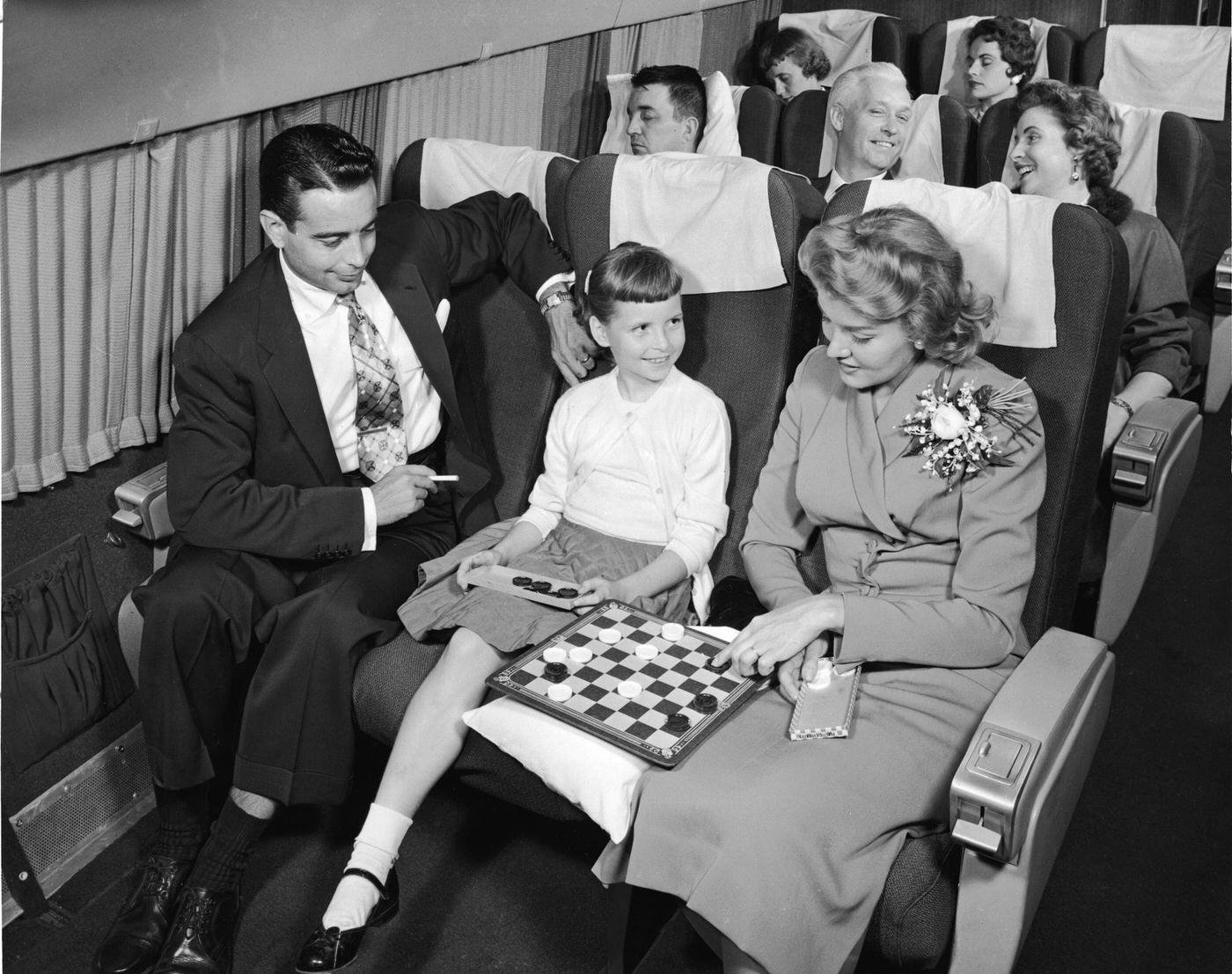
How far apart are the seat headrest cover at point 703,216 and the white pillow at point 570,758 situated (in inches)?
39.2

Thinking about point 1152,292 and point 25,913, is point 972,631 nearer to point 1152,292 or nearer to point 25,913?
point 1152,292

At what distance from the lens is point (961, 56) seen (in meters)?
4.73

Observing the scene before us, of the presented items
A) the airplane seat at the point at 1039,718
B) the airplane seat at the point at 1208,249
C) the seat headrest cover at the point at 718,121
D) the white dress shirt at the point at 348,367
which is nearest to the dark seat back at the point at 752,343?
the airplane seat at the point at 1039,718

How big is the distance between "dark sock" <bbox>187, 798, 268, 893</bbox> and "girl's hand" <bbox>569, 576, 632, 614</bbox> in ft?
2.38

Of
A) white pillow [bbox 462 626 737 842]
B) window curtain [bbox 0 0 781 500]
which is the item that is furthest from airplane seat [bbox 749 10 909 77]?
white pillow [bbox 462 626 737 842]

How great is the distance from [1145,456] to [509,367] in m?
1.36

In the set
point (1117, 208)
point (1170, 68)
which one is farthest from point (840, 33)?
point (1117, 208)

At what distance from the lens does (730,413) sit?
249 centimetres

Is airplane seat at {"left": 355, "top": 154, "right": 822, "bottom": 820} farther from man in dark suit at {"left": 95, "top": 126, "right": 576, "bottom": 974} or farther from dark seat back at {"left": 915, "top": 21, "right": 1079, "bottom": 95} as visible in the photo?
dark seat back at {"left": 915, "top": 21, "right": 1079, "bottom": 95}

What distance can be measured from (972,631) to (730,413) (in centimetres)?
73

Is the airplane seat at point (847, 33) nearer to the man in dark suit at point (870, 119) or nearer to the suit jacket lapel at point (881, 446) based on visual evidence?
the man in dark suit at point (870, 119)

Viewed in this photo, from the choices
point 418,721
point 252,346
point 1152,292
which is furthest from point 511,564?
point 1152,292

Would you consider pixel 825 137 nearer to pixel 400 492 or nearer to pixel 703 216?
pixel 703 216

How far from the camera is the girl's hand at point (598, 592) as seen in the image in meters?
2.24
